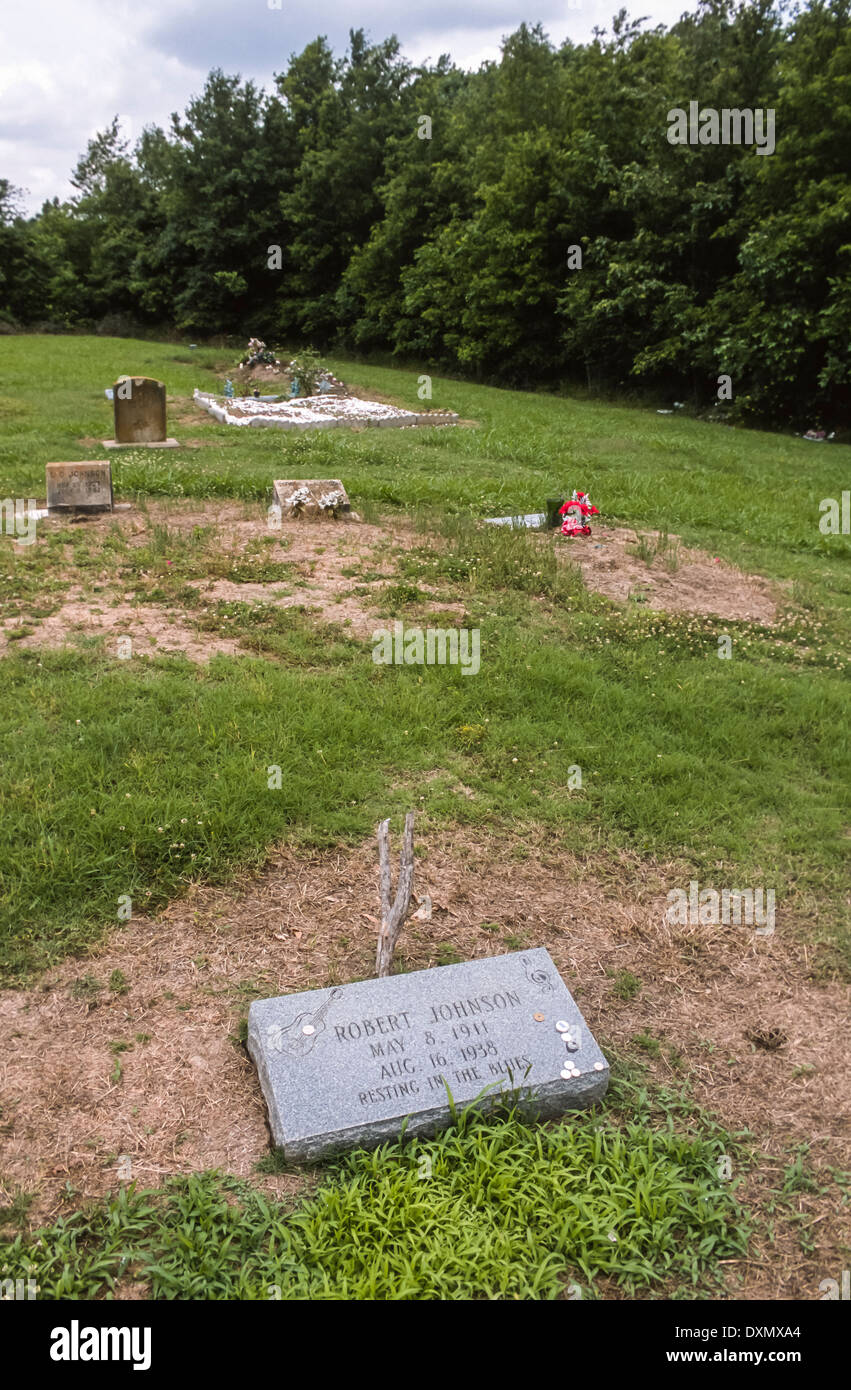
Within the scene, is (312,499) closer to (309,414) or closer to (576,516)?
(576,516)

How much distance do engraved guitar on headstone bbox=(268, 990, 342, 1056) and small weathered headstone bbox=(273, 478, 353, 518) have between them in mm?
7143

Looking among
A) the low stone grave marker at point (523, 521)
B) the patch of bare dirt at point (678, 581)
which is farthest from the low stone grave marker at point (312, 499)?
the patch of bare dirt at point (678, 581)

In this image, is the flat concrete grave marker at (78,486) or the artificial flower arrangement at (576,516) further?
the artificial flower arrangement at (576,516)

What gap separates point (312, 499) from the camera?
31.4 feet

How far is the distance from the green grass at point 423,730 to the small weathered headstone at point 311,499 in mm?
936

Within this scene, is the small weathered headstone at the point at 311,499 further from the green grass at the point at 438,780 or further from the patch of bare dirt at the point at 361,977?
the patch of bare dirt at the point at 361,977

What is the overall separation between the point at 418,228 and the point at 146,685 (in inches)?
1142

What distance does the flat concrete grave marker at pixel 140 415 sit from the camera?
12430 mm

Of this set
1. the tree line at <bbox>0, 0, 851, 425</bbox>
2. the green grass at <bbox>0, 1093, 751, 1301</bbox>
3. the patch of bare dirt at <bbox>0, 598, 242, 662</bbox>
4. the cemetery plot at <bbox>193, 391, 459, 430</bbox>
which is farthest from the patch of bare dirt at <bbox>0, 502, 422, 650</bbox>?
the tree line at <bbox>0, 0, 851, 425</bbox>

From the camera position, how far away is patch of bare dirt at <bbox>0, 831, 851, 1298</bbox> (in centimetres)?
283

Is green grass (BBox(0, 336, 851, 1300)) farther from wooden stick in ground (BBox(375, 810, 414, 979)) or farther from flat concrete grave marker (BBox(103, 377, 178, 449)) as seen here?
flat concrete grave marker (BBox(103, 377, 178, 449))

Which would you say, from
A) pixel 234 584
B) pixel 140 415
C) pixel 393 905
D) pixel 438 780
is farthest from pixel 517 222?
pixel 393 905

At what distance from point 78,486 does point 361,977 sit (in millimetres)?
7280

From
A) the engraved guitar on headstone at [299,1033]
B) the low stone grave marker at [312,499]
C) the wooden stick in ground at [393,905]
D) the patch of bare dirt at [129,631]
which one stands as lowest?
the engraved guitar on headstone at [299,1033]
